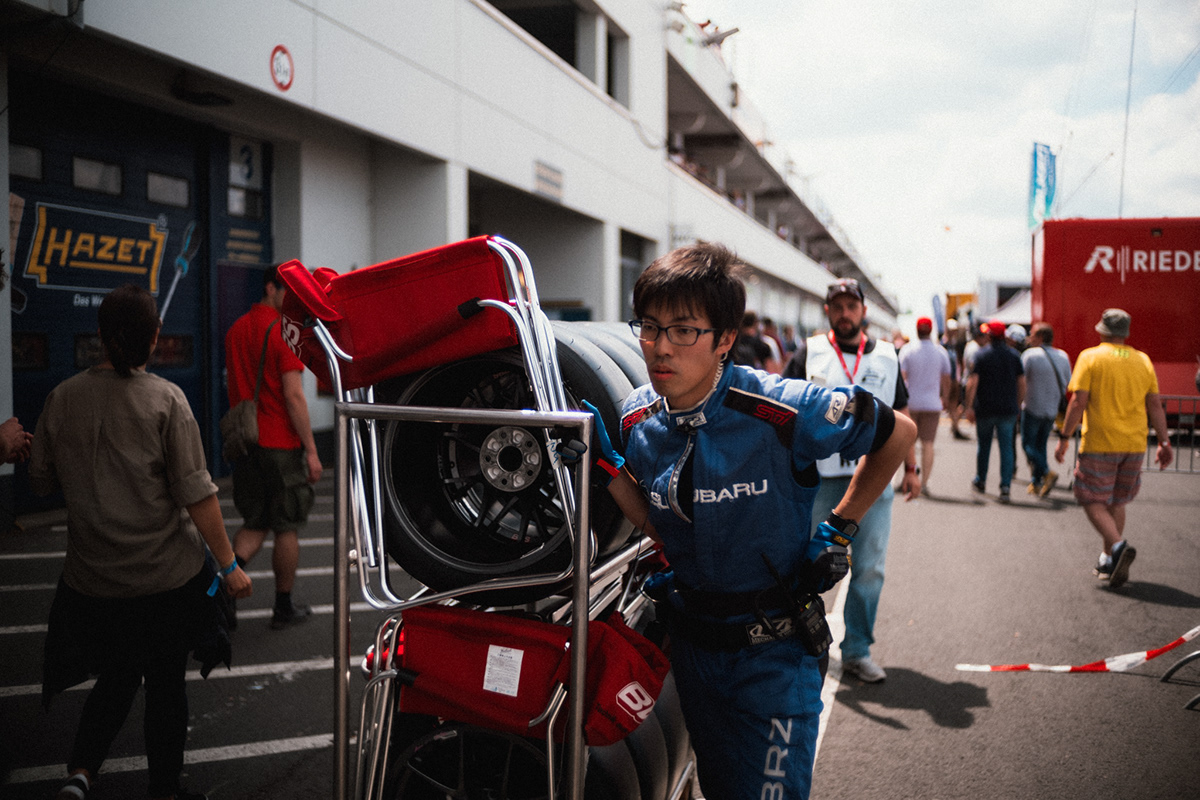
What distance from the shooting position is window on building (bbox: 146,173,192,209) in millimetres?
8812

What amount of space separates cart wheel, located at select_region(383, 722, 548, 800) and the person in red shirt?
116 inches

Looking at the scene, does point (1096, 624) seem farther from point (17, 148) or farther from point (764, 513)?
point (17, 148)

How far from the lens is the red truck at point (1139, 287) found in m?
13.2

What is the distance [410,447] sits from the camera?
2520 millimetres

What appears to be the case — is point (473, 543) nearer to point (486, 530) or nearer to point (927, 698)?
point (486, 530)

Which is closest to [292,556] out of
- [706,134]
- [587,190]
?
[587,190]

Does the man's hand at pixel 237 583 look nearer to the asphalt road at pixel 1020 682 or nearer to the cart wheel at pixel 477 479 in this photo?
the cart wheel at pixel 477 479

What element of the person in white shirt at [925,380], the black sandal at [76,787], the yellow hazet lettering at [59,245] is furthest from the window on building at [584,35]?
the black sandal at [76,787]

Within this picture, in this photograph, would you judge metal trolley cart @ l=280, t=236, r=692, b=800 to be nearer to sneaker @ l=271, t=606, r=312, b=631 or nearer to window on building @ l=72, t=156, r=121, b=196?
sneaker @ l=271, t=606, r=312, b=631

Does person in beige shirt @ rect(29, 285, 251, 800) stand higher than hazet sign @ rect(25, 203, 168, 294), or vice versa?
hazet sign @ rect(25, 203, 168, 294)

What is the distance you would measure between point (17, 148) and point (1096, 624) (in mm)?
9339

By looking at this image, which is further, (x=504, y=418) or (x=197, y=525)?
(x=197, y=525)

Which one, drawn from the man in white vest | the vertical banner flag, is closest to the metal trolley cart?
the man in white vest

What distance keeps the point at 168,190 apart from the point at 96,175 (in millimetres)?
907
